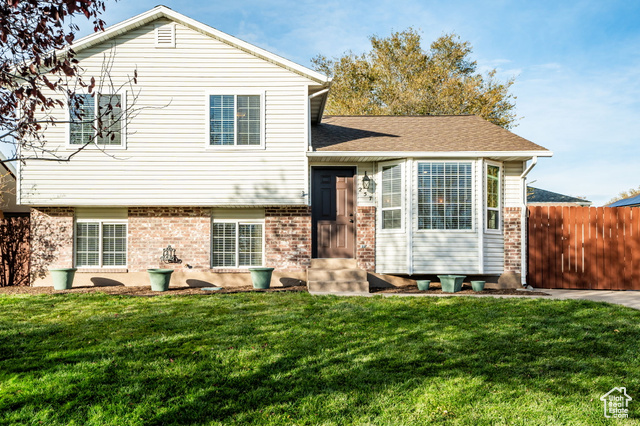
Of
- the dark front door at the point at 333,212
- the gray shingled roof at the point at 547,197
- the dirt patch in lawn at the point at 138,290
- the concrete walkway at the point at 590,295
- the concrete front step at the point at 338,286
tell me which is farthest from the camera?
the gray shingled roof at the point at 547,197

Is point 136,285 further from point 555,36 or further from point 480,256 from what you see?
point 555,36

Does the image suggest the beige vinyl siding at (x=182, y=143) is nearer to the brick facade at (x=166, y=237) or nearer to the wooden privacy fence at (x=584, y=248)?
the brick facade at (x=166, y=237)

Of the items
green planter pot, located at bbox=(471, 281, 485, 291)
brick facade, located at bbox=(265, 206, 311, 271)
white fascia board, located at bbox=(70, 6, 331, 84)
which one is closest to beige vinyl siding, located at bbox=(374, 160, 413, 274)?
green planter pot, located at bbox=(471, 281, 485, 291)

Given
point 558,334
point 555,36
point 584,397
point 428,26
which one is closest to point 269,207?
point 558,334

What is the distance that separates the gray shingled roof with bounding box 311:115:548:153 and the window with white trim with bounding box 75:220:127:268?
540cm

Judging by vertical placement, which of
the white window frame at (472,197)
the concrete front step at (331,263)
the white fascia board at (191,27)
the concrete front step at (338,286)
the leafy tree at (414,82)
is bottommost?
the concrete front step at (338,286)

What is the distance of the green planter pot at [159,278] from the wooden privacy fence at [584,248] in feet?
28.9

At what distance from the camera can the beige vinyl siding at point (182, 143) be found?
10438 mm

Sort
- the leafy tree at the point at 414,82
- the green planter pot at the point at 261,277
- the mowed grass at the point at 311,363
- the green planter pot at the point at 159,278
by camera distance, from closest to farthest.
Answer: the mowed grass at the point at 311,363 → the green planter pot at the point at 159,278 → the green planter pot at the point at 261,277 → the leafy tree at the point at 414,82

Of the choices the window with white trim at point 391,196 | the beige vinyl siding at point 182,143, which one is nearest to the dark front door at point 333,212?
the window with white trim at point 391,196

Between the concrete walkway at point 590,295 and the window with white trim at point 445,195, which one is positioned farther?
the window with white trim at point 445,195

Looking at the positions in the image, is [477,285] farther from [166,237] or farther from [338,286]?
[166,237]

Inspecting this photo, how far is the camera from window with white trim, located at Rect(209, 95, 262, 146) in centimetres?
1062

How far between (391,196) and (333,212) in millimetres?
1512
